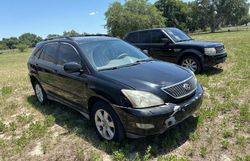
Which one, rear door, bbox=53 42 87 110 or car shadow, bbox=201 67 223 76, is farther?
car shadow, bbox=201 67 223 76

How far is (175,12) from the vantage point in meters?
63.1

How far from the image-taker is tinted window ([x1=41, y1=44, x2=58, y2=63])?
17.8ft

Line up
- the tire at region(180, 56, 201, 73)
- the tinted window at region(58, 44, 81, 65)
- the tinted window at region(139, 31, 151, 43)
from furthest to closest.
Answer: the tinted window at region(139, 31, 151, 43) < the tire at region(180, 56, 201, 73) < the tinted window at region(58, 44, 81, 65)

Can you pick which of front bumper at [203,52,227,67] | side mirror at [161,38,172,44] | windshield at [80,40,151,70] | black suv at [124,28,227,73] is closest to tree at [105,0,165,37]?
black suv at [124,28,227,73]

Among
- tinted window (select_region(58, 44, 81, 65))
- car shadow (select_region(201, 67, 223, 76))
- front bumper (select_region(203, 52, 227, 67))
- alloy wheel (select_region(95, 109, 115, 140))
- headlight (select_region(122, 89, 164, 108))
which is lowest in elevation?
car shadow (select_region(201, 67, 223, 76))

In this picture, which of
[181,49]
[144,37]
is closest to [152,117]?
[181,49]

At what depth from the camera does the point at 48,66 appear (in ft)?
18.2

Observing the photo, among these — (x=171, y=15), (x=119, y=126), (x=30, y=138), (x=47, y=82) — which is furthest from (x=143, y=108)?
(x=171, y=15)

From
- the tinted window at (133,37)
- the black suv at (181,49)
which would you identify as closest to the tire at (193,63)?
the black suv at (181,49)

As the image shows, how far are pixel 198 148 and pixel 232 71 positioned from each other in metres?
5.28

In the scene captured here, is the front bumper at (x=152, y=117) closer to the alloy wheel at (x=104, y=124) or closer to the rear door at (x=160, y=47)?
the alloy wheel at (x=104, y=124)

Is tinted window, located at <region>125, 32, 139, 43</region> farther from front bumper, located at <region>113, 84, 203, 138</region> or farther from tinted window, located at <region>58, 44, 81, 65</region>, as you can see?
front bumper, located at <region>113, 84, 203, 138</region>

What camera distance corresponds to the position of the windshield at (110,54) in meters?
4.31

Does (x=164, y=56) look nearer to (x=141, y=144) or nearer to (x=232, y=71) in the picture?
(x=232, y=71)
